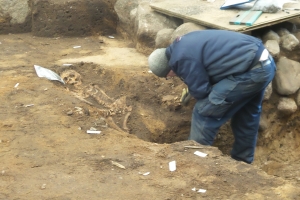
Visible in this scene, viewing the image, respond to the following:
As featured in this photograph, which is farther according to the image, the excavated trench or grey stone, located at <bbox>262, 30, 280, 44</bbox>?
grey stone, located at <bbox>262, 30, 280, 44</bbox>

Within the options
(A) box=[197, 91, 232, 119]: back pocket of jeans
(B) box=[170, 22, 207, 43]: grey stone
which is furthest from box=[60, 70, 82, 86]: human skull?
(A) box=[197, 91, 232, 119]: back pocket of jeans

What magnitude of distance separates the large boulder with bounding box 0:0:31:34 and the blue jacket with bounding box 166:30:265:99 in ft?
13.8

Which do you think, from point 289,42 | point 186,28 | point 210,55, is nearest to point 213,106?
point 210,55

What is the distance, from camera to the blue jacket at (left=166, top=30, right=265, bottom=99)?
14.5 ft

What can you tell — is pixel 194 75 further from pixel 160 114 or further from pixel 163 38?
pixel 163 38

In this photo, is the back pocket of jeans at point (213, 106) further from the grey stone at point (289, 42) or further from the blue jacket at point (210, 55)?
the grey stone at point (289, 42)

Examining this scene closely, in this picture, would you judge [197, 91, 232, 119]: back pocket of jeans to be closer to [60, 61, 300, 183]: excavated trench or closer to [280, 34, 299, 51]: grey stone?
[60, 61, 300, 183]: excavated trench

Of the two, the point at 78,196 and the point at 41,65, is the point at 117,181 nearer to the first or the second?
the point at 78,196

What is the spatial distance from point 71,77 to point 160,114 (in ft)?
4.46

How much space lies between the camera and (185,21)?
635cm

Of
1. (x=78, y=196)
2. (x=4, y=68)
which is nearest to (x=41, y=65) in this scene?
(x=4, y=68)

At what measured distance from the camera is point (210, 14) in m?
6.12

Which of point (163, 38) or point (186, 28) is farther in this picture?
point (163, 38)

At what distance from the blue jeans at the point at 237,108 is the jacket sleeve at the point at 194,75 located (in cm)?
10
